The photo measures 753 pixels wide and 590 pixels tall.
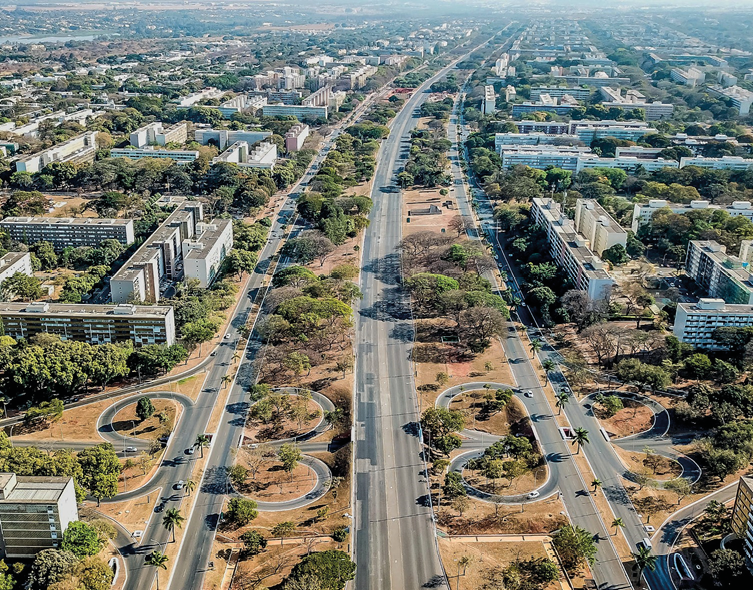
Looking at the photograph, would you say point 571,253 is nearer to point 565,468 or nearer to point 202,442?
point 565,468

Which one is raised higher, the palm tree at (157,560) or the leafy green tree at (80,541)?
the leafy green tree at (80,541)

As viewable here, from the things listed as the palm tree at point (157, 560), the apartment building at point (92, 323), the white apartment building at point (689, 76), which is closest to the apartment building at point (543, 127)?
the white apartment building at point (689, 76)

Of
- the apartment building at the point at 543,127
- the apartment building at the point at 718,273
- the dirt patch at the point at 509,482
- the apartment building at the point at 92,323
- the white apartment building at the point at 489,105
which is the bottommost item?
the dirt patch at the point at 509,482

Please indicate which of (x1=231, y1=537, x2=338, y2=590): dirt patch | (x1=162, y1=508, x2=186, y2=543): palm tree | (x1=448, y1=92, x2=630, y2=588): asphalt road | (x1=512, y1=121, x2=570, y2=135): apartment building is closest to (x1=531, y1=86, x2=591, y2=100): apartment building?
(x1=512, y1=121, x2=570, y2=135): apartment building

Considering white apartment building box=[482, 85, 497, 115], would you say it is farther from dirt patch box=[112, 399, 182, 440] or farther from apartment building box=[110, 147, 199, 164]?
dirt patch box=[112, 399, 182, 440]

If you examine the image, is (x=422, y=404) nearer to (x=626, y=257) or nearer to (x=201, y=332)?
(x=201, y=332)

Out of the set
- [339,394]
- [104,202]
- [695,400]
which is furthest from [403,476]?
[104,202]

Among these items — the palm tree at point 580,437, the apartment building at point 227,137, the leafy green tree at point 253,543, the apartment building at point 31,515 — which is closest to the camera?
the apartment building at point 31,515

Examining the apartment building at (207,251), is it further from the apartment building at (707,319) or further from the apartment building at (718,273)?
the apartment building at (718,273)
